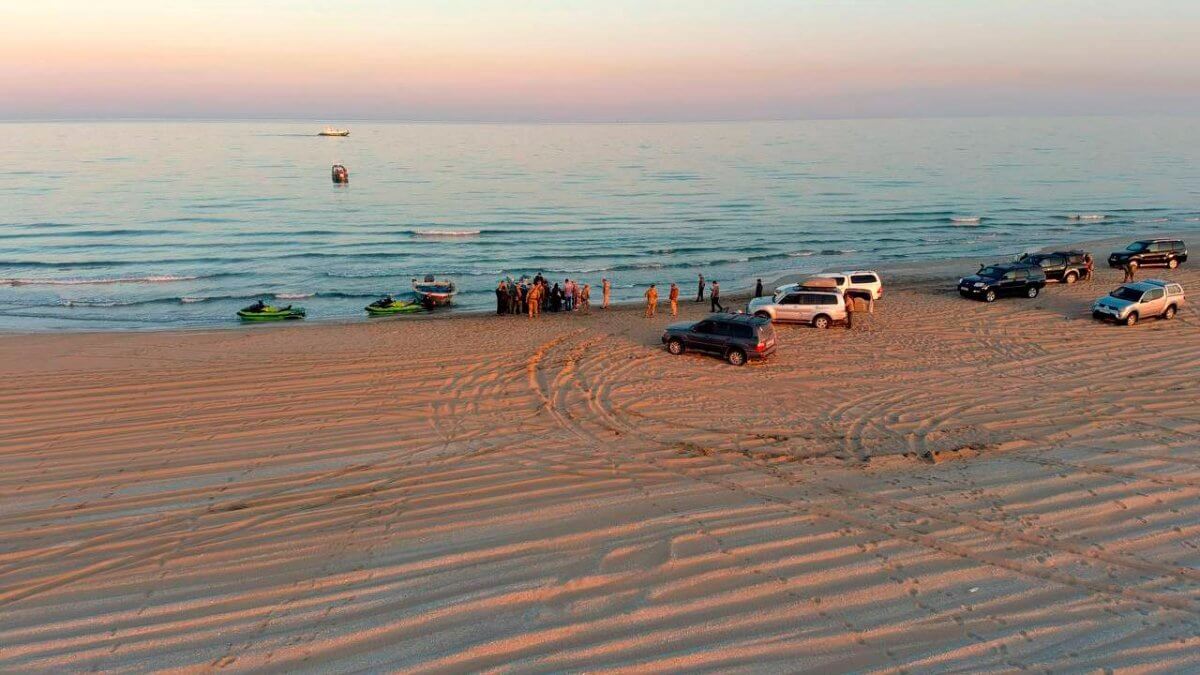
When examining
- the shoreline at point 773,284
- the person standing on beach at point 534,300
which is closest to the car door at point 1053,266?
the shoreline at point 773,284

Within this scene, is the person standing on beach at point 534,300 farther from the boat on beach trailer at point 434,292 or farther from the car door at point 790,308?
the car door at point 790,308

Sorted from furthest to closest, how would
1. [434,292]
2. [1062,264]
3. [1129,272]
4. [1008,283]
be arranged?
[434,292] < [1129,272] < [1062,264] < [1008,283]

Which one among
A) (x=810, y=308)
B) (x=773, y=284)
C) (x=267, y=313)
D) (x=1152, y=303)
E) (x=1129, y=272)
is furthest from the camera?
(x=773, y=284)

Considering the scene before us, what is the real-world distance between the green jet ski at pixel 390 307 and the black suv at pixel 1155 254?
31.4 meters

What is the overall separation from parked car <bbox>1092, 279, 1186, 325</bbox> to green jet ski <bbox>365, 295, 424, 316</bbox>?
81.4 feet

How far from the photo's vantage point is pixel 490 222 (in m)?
60.5

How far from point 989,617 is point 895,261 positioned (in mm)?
39383

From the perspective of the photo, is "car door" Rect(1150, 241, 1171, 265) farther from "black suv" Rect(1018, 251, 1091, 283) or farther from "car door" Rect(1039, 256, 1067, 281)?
"car door" Rect(1039, 256, 1067, 281)

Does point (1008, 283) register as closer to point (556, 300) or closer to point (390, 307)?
point (556, 300)

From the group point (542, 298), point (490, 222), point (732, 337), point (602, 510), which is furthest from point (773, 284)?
point (602, 510)

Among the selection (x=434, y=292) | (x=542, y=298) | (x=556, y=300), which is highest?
(x=542, y=298)

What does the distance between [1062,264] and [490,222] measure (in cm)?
3854

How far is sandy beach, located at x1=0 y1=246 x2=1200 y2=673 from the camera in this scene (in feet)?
31.1

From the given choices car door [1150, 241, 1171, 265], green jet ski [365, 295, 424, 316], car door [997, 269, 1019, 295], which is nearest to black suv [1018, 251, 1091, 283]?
car door [997, 269, 1019, 295]
